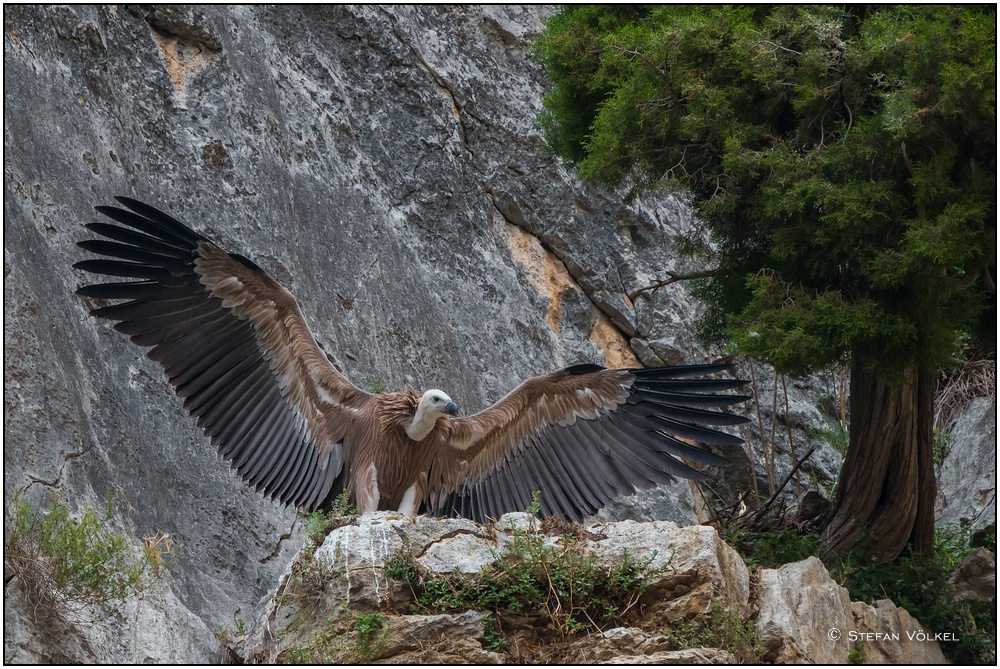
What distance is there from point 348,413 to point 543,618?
213 centimetres

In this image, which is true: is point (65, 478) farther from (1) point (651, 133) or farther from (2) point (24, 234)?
(1) point (651, 133)

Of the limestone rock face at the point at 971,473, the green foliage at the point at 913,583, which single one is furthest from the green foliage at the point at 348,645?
the limestone rock face at the point at 971,473

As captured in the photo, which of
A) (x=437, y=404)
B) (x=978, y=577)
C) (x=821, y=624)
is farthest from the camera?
(x=978, y=577)

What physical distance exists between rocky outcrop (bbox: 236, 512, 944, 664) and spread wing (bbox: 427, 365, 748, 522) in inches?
42.2

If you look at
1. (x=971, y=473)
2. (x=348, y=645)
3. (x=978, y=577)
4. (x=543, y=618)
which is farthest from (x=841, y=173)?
(x=971, y=473)

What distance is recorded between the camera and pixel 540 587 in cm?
572

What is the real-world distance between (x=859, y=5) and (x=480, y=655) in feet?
16.8

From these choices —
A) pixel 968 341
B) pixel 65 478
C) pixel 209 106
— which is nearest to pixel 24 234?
pixel 65 478

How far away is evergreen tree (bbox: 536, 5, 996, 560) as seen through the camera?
6.77 metres

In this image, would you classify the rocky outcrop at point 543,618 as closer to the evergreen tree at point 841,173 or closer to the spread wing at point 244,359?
the spread wing at point 244,359

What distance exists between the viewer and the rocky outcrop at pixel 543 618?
5.52 metres

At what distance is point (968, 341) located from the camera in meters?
11.8

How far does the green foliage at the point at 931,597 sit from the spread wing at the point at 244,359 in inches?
143

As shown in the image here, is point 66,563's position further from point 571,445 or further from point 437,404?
point 571,445
